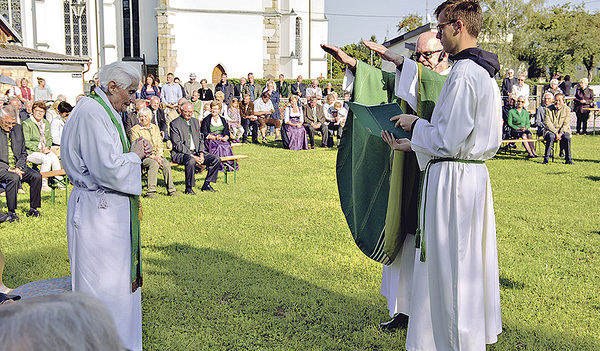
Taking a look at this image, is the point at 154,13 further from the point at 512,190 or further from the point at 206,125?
the point at 512,190

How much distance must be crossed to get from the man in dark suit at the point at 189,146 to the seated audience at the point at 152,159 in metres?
0.41

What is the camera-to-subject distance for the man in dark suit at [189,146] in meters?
10.9

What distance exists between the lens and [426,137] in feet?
11.1

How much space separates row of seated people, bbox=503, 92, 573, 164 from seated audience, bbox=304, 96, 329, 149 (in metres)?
5.50

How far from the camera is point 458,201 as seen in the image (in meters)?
3.41

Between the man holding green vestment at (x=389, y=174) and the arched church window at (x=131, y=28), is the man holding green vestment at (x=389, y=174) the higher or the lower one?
the lower one

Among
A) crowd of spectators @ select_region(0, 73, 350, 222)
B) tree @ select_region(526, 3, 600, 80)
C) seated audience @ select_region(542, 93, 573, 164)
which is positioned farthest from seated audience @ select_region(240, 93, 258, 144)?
tree @ select_region(526, 3, 600, 80)

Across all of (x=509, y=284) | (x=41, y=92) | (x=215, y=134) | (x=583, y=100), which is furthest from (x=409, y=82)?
(x=41, y=92)

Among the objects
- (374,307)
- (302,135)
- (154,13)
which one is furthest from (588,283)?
(154,13)

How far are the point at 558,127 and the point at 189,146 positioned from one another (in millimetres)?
9636

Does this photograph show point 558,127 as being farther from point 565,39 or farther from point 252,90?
point 565,39

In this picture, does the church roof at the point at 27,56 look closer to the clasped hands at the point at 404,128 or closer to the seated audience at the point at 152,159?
the seated audience at the point at 152,159

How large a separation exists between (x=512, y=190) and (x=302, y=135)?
7852mm

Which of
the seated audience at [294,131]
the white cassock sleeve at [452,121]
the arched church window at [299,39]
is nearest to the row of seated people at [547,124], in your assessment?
the seated audience at [294,131]
